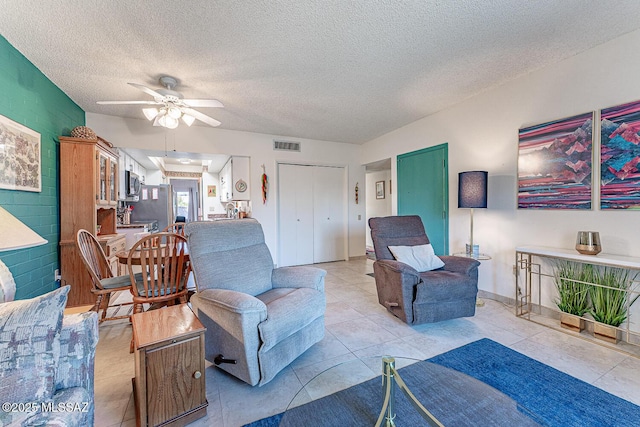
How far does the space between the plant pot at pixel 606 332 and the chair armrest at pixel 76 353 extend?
3504mm

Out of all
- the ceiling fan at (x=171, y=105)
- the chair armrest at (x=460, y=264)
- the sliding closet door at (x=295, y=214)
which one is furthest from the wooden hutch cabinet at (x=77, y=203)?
the chair armrest at (x=460, y=264)

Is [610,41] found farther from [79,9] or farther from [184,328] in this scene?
[79,9]

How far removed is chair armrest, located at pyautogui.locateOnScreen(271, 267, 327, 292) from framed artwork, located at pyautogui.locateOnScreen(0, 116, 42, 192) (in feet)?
Result: 7.36

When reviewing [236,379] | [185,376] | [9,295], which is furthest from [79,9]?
[236,379]

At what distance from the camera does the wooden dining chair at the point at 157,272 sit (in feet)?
6.81

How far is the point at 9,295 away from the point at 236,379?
1.28 m

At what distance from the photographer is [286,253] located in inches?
200

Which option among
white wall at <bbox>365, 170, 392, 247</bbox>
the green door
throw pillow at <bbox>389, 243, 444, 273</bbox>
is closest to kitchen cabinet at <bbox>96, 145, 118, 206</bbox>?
throw pillow at <bbox>389, 243, 444, 273</bbox>

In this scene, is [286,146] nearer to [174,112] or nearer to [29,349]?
[174,112]

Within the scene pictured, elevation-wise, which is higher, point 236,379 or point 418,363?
point 418,363

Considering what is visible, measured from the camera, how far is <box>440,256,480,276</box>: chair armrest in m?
2.58

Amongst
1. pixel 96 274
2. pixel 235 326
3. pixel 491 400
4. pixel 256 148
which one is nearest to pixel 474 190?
pixel 491 400

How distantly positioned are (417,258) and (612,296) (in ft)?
5.06

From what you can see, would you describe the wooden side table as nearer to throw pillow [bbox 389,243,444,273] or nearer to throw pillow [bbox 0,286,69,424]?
throw pillow [bbox 0,286,69,424]
